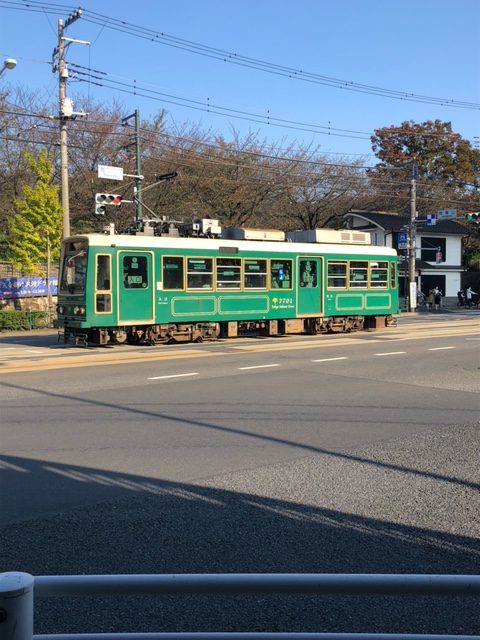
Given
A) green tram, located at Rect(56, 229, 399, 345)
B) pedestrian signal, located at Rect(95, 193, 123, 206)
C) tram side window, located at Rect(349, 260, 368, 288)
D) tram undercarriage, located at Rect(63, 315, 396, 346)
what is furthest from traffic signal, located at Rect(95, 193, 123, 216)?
tram side window, located at Rect(349, 260, 368, 288)

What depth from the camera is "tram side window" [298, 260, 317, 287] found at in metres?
21.6

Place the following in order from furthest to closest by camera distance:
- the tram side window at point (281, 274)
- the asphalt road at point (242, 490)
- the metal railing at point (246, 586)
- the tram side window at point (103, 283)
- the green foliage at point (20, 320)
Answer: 1. the green foliage at point (20, 320)
2. the tram side window at point (281, 274)
3. the tram side window at point (103, 283)
4. the asphalt road at point (242, 490)
5. the metal railing at point (246, 586)

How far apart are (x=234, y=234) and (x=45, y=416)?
12.6 m

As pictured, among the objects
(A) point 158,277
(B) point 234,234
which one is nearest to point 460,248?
(B) point 234,234

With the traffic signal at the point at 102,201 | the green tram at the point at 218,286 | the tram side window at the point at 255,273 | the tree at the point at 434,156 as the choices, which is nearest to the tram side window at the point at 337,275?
the green tram at the point at 218,286

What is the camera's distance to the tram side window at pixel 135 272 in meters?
17.7

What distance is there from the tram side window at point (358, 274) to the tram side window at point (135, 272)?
331 inches

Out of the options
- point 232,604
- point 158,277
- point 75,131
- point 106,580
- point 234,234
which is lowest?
point 232,604

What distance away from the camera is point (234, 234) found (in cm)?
2055

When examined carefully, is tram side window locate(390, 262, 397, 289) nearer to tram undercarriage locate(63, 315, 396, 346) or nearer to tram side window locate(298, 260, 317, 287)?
tram undercarriage locate(63, 315, 396, 346)

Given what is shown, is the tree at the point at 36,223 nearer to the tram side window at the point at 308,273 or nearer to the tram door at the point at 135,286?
the tram door at the point at 135,286

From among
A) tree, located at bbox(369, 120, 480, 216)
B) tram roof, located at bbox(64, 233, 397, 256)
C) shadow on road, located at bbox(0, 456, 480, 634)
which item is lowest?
shadow on road, located at bbox(0, 456, 480, 634)

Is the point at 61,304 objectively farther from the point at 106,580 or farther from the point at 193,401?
the point at 106,580

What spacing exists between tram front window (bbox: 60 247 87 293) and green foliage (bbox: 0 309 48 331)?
8.01 meters
